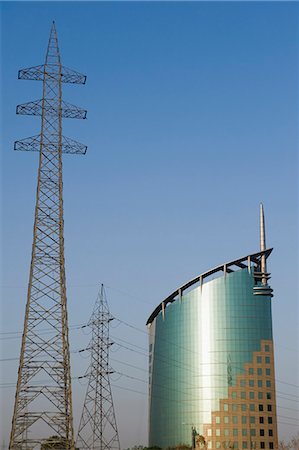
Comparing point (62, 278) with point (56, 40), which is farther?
point (56, 40)

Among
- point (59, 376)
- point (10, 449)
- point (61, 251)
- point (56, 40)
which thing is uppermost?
point (56, 40)

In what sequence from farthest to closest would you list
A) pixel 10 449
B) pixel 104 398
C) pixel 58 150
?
pixel 104 398, pixel 58 150, pixel 10 449

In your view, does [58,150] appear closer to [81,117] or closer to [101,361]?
[81,117]

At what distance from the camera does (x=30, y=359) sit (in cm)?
10975

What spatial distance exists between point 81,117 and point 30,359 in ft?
149

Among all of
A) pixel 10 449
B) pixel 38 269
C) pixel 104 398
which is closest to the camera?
pixel 10 449

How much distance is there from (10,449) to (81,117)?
190ft

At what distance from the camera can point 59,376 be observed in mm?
110750

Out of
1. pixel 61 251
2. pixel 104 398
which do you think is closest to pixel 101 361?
pixel 104 398

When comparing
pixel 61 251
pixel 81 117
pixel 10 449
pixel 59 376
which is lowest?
pixel 10 449

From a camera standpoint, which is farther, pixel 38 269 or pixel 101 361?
pixel 101 361

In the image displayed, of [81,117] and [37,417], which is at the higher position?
[81,117]

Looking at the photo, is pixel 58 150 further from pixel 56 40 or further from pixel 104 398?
pixel 104 398

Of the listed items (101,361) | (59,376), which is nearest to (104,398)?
(101,361)
